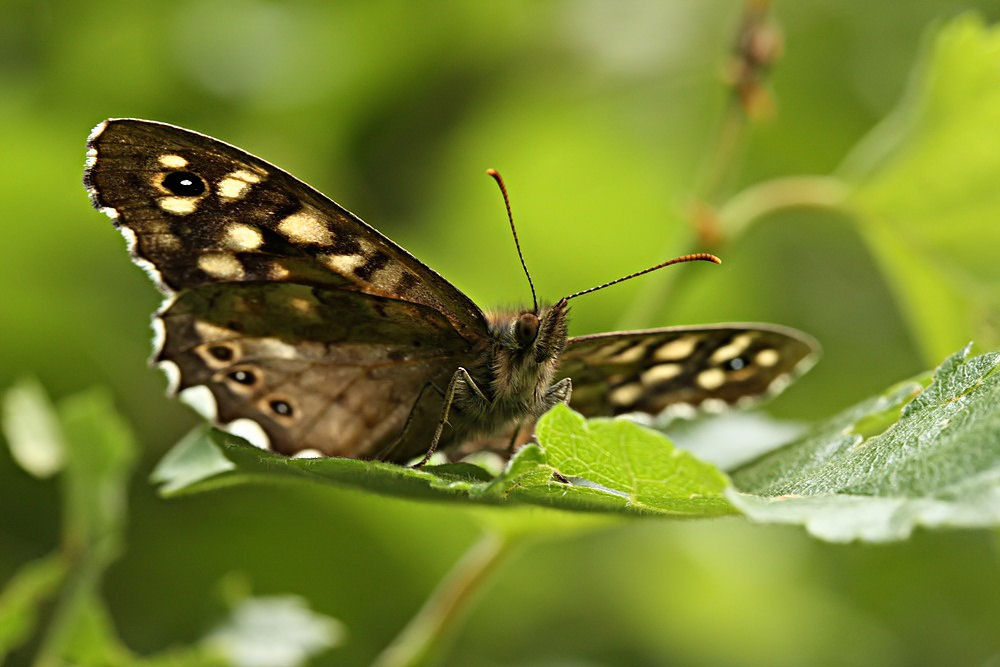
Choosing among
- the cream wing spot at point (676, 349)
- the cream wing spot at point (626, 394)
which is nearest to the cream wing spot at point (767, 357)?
the cream wing spot at point (676, 349)

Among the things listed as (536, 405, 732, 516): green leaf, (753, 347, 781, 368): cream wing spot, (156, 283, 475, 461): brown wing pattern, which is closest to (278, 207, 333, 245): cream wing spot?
(156, 283, 475, 461): brown wing pattern

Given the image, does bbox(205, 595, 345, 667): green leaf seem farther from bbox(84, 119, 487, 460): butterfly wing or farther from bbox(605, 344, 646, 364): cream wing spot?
bbox(605, 344, 646, 364): cream wing spot

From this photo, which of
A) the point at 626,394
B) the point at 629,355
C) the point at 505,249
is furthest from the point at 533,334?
the point at 505,249

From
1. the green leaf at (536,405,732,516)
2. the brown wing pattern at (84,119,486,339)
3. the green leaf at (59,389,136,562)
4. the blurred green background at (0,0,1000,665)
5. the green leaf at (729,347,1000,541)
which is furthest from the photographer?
the blurred green background at (0,0,1000,665)

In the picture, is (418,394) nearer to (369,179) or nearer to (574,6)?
(369,179)

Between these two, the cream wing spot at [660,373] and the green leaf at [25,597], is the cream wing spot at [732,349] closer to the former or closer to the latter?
the cream wing spot at [660,373]

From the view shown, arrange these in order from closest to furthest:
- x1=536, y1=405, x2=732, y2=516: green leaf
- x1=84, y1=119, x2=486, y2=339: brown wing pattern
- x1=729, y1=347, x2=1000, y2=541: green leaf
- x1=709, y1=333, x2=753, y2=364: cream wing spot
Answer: x1=729, y1=347, x2=1000, y2=541: green leaf < x1=536, y1=405, x2=732, y2=516: green leaf < x1=84, y1=119, x2=486, y2=339: brown wing pattern < x1=709, y1=333, x2=753, y2=364: cream wing spot

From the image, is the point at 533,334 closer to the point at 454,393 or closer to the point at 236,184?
the point at 454,393
